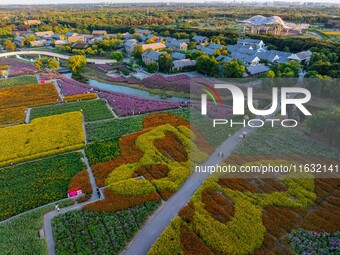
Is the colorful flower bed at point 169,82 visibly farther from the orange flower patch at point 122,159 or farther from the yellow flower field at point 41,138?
the orange flower patch at point 122,159

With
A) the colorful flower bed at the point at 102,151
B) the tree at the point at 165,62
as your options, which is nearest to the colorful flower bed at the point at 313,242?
the colorful flower bed at the point at 102,151

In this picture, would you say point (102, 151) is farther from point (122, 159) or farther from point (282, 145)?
point (282, 145)

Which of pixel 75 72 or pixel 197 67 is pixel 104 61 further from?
pixel 197 67

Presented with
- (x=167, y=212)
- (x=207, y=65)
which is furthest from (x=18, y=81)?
(x=167, y=212)

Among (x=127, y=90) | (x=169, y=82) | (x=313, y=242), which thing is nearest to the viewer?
(x=313, y=242)

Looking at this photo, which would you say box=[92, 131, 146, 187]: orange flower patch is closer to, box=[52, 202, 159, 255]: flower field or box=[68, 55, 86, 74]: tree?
box=[52, 202, 159, 255]: flower field

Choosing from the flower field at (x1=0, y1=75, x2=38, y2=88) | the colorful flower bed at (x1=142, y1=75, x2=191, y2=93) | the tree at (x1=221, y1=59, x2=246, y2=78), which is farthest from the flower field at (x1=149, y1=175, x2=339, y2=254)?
the flower field at (x1=0, y1=75, x2=38, y2=88)

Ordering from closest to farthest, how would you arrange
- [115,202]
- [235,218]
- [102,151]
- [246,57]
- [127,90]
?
[235,218], [115,202], [102,151], [127,90], [246,57]
